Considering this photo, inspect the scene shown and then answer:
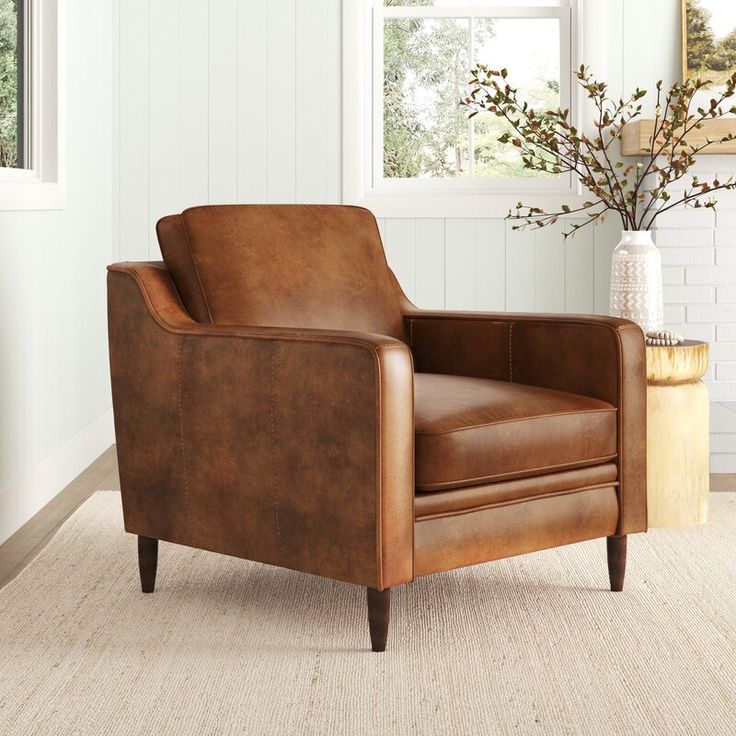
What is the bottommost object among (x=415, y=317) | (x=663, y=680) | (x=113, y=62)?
(x=663, y=680)

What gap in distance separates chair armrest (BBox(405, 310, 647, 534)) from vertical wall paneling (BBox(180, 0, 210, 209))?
1.93 m

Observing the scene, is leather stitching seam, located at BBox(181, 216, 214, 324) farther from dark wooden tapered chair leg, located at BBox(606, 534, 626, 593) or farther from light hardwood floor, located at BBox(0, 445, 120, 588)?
dark wooden tapered chair leg, located at BBox(606, 534, 626, 593)

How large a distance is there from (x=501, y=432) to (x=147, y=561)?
0.87m

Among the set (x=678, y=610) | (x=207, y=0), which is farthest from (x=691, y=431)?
(x=207, y=0)

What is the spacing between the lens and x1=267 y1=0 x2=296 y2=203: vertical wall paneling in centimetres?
445

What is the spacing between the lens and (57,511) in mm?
3250

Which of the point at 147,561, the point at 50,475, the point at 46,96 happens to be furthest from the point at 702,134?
the point at 147,561

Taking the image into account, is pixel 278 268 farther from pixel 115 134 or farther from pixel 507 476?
pixel 115 134

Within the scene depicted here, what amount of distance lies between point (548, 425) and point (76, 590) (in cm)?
112

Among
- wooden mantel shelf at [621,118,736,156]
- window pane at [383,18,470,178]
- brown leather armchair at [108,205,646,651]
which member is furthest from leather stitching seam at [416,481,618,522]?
window pane at [383,18,470,178]

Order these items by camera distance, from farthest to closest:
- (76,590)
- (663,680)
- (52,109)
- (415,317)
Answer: (52,109) < (415,317) < (76,590) < (663,680)

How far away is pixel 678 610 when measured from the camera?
2.36 m

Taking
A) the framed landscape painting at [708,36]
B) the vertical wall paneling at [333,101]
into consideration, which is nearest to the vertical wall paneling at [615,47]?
the framed landscape painting at [708,36]

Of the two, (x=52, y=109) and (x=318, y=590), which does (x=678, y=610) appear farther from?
(x=52, y=109)
